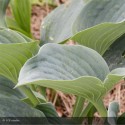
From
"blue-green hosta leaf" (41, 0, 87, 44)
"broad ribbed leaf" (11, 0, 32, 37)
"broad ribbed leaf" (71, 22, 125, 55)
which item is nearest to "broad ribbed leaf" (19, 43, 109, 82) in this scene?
"broad ribbed leaf" (71, 22, 125, 55)

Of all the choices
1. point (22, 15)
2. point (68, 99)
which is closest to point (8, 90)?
point (22, 15)

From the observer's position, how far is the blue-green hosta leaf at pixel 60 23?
4.33 ft

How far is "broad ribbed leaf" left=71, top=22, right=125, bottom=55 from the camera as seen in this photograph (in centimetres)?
100

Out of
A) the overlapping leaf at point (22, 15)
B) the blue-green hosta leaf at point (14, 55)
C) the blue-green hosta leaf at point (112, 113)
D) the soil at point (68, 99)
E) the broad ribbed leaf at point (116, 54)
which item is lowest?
the soil at point (68, 99)

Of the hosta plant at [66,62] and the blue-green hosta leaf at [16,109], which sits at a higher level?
the hosta plant at [66,62]

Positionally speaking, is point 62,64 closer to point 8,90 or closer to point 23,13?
point 8,90

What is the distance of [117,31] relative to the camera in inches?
40.6

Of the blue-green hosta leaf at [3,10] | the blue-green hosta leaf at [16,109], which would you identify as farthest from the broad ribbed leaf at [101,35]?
the blue-green hosta leaf at [3,10]

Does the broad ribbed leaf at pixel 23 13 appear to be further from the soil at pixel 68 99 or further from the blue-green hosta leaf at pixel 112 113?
the blue-green hosta leaf at pixel 112 113

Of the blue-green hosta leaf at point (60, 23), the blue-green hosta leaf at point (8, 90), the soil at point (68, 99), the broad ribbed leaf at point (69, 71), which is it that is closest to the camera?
the broad ribbed leaf at point (69, 71)

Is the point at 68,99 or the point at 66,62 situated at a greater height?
the point at 66,62

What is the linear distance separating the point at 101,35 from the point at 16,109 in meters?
0.30

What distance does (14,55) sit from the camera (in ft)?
3.16

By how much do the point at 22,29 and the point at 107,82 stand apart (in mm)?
886
